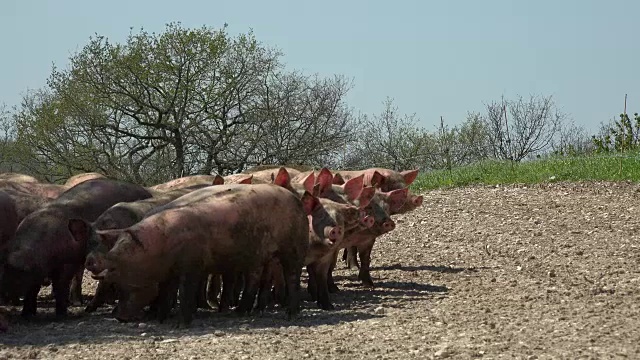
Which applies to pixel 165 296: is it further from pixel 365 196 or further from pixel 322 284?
pixel 365 196

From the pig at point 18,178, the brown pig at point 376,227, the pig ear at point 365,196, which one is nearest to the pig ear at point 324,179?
the pig ear at point 365,196

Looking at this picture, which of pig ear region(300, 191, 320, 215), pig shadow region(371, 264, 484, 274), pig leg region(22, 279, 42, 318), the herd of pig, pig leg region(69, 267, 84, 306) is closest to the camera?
the herd of pig

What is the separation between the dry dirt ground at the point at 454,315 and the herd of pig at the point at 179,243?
0.30 meters

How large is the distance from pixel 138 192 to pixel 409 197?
400cm

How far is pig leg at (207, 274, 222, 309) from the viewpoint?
11.7 metres

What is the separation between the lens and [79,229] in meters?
9.86

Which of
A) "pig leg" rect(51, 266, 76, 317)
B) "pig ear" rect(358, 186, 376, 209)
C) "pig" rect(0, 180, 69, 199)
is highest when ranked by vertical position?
"pig" rect(0, 180, 69, 199)

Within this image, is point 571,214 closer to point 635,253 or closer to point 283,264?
point 635,253

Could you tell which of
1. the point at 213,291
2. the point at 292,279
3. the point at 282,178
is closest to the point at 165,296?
the point at 292,279

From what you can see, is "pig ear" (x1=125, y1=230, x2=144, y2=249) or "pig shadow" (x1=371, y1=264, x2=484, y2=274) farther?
"pig shadow" (x1=371, y1=264, x2=484, y2=274)

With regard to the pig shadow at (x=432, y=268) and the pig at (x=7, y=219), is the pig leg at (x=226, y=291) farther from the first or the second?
the pig shadow at (x=432, y=268)

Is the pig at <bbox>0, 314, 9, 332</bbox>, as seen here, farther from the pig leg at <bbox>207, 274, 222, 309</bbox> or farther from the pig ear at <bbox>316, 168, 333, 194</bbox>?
the pig ear at <bbox>316, 168, 333, 194</bbox>

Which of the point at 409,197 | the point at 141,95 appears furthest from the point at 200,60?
the point at 409,197

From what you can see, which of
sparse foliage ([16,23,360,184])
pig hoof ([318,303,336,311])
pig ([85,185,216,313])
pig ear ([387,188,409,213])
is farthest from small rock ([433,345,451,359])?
sparse foliage ([16,23,360,184])
